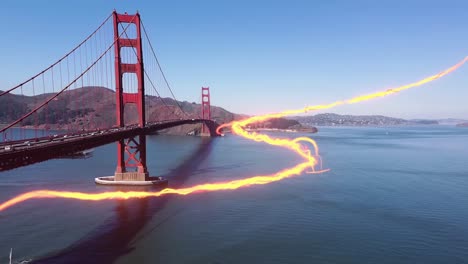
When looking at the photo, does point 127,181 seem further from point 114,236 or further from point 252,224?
point 252,224

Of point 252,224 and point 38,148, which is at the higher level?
point 38,148

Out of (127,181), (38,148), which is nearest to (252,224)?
(38,148)

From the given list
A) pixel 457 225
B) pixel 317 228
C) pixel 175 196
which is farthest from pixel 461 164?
pixel 175 196

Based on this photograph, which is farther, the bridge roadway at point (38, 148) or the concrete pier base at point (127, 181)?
the concrete pier base at point (127, 181)

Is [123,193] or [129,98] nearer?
[123,193]

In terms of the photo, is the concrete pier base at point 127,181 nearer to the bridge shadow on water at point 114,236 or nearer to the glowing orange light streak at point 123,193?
the glowing orange light streak at point 123,193

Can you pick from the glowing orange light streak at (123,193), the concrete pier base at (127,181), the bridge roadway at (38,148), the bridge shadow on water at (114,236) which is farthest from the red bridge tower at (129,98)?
the bridge roadway at (38,148)

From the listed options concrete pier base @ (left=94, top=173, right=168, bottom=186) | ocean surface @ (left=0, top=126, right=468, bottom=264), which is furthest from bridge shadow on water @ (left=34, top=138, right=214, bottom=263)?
concrete pier base @ (left=94, top=173, right=168, bottom=186)

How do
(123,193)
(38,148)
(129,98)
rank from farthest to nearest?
1. (129,98)
2. (123,193)
3. (38,148)

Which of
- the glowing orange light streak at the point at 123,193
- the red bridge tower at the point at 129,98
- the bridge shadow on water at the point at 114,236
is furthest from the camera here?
the red bridge tower at the point at 129,98

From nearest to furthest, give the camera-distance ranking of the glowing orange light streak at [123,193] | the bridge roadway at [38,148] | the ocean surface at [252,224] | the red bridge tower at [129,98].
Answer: the bridge roadway at [38,148]
the ocean surface at [252,224]
the glowing orange light streak at [123,193]
the red bridge tower at [129,98]
